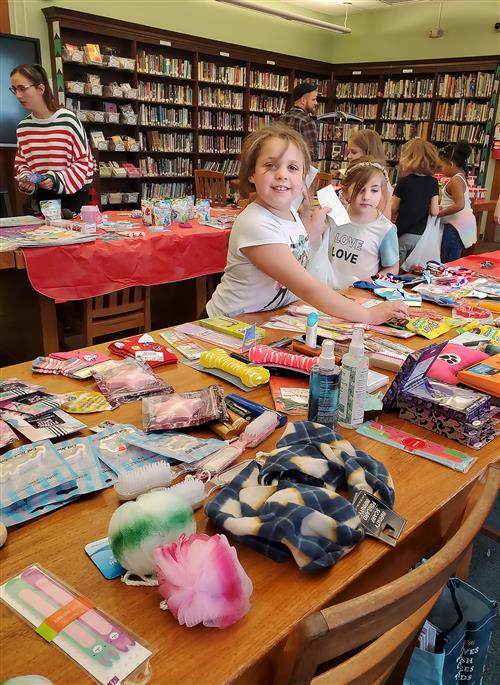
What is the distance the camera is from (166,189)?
6.86 metres

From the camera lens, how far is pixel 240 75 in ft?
23.8

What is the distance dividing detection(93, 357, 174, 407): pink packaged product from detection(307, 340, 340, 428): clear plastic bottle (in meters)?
0.36

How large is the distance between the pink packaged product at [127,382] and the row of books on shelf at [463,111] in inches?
296

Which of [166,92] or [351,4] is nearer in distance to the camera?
[166,92]

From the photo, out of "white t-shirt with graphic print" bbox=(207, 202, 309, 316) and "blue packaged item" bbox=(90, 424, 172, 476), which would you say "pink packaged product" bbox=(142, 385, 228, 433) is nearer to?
"blue packaged item" bbox=(90, 424, 172, 476)

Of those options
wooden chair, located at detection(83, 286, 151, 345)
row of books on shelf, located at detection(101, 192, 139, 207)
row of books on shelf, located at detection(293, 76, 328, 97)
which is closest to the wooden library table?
wooden chair, located at detection(83, 286, 151, 345)

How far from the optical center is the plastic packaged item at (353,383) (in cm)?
107

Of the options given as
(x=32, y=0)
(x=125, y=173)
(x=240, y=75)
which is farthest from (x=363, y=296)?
(x=240, y=75)

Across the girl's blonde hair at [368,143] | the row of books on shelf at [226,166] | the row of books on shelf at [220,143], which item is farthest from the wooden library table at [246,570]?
the row of books on shelf at [226,166]

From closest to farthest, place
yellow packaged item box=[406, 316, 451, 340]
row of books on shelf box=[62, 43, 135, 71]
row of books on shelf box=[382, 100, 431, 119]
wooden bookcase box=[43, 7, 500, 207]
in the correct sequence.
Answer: yellow packaged item box=[406, 316, 451, 340], row of books on shelf box=[62, 43, 135, 71], wooden bookcase box=[43, 7, 500, 207], row of books on shelf box=[382, 100, 431, 119]

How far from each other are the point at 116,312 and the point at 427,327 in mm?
1867

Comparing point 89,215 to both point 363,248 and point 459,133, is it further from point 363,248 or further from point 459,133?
point 459,133

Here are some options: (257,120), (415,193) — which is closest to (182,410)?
(415,193)

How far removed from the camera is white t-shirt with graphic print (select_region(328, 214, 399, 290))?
253 centimetres
